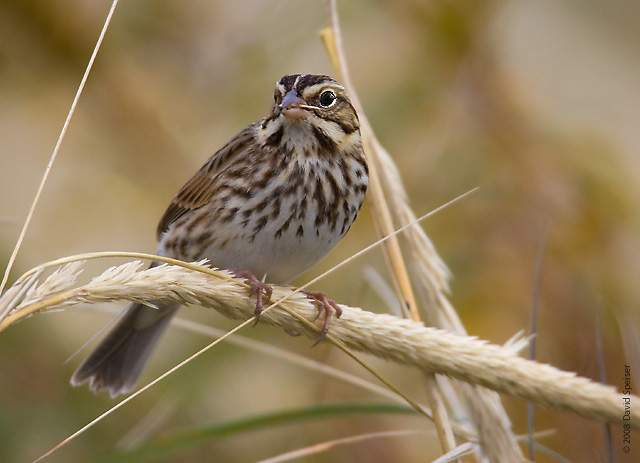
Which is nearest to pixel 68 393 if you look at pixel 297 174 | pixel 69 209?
pixel 69 209

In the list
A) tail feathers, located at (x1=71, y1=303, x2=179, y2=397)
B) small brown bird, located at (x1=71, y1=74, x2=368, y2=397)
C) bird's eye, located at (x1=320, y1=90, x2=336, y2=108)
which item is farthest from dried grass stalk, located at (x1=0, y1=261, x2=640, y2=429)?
tail feathers, located at (x1=71, y1=303, x2=179, y2=397)

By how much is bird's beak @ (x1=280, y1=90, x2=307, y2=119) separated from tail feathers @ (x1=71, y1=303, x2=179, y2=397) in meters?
0.90

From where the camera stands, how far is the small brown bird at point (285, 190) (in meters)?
2.49

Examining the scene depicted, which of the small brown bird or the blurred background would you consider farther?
the blurred background

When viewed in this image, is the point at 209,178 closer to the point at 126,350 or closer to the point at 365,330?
the point at 126,350

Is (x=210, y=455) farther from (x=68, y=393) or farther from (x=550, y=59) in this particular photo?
(x=550, y=59)

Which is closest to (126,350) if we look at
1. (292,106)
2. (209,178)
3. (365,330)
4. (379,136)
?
(209,178)

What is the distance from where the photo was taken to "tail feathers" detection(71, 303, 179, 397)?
9.43ft

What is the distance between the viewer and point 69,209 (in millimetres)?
3656

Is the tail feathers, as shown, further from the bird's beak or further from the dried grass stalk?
the dried grass stalk

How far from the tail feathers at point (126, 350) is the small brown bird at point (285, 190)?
1.13 ft

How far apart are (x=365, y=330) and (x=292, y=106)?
0.95 metres

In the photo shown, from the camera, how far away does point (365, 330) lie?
1636 mm

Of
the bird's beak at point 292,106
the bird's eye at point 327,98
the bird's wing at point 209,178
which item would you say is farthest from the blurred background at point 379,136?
the bird's beak at point 292,106
